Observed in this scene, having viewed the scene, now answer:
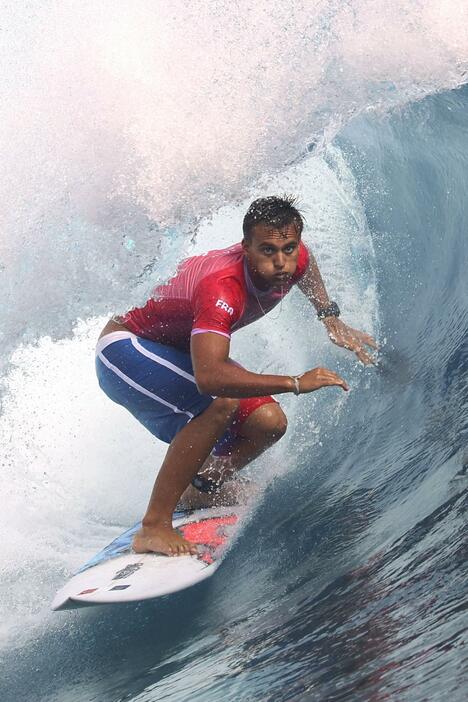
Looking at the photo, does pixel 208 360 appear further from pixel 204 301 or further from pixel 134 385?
pixel 134 385

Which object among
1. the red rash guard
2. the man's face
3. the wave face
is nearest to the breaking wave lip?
the wave face

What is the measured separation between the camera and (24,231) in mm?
5113

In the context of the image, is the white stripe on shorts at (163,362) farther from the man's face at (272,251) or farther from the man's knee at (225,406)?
the man's face at (272,251)

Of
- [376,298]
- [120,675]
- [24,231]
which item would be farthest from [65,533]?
[376,298]

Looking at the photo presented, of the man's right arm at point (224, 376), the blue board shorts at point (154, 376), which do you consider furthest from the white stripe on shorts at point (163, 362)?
the man's right arm at point (224, 376)

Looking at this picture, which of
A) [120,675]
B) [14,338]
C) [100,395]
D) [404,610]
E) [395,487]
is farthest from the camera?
[100,395]

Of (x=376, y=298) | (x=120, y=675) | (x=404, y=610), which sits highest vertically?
(x=376, y=298)

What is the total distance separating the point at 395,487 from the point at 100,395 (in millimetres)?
4081

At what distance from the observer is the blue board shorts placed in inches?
167

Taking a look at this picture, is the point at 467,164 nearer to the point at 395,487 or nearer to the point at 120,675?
the point at 395,487

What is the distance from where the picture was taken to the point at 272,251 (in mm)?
3734

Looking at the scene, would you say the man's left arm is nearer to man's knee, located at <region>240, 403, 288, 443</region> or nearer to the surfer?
the surfer

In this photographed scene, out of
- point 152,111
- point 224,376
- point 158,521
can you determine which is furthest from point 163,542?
point 152,111

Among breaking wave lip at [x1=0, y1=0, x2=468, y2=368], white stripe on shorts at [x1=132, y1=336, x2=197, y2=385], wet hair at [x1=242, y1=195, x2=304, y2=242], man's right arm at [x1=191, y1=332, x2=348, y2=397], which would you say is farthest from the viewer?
breaking wave lip at [x1=0, y1=0, x2=468, y2=368]
